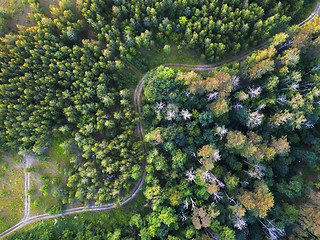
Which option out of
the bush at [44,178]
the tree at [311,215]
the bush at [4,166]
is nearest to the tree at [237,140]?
the tree at [311,215]

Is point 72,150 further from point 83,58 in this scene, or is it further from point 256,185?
point 256,185

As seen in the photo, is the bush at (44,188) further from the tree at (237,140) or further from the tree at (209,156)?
the tree at (237,140)

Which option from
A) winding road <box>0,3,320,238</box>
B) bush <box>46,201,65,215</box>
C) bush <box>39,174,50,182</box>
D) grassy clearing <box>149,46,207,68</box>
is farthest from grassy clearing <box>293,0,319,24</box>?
bush <box>46,201,65,215</box>

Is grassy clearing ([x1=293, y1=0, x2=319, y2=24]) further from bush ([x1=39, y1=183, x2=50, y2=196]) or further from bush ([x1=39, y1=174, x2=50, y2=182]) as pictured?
bush ([x1=39, y1=183, x2=50, y2=196])

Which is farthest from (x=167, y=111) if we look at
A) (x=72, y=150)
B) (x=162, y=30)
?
(x=72, y=150)

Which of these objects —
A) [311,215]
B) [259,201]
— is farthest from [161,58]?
[311,215]

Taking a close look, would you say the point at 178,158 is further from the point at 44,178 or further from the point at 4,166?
the point at 4,166
